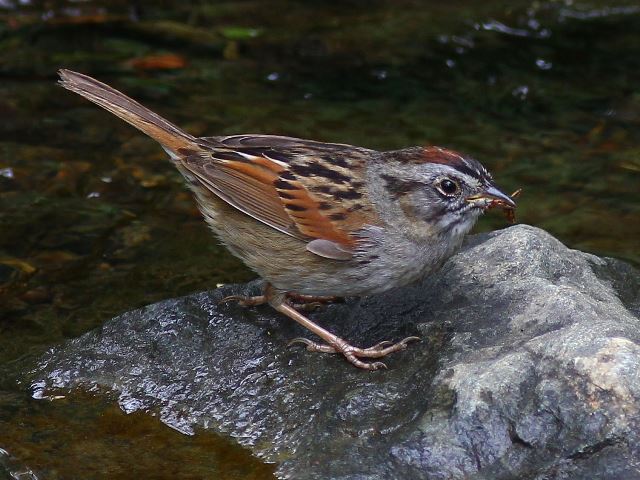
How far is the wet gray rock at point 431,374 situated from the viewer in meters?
4.09

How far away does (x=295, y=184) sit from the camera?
551 centimetres

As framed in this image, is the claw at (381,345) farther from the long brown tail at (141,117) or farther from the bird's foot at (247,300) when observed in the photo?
the long brown tail at (141,117)

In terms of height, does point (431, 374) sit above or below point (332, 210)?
below

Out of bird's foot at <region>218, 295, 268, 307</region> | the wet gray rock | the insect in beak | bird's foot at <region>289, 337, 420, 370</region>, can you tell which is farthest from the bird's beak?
bird's foot at <region>218, 295, 268, 307</region>

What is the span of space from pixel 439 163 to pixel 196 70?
5023 mm

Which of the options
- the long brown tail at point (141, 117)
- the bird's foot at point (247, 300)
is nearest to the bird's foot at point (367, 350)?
the bird's foot at point (247, 300)

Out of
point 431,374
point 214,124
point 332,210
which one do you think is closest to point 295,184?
point 332,210

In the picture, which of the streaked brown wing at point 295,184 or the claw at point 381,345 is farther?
the streaked brown wing at point 295,184

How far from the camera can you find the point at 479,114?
8.98m

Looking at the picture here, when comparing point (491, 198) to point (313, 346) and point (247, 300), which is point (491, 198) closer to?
point (313, 346)

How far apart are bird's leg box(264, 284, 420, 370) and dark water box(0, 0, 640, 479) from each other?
0.76 meters

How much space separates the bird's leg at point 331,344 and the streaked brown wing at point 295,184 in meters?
0.37

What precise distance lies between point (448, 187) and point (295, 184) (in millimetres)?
856

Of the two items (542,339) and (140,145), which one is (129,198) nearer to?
(140,145)
